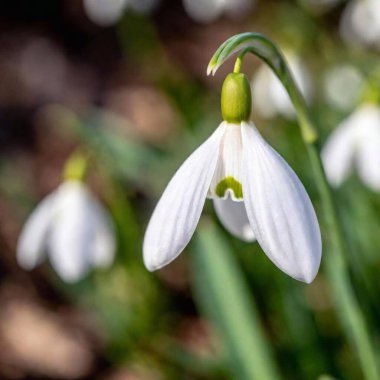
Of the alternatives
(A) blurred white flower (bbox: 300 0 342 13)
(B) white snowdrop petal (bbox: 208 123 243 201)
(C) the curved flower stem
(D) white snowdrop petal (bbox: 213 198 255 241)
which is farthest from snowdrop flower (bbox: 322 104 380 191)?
(A) blurred white flower (bbox: 300 0 342 13)

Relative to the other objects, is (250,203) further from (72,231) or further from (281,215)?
(72,231)

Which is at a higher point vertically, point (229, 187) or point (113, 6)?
point (113, 6)

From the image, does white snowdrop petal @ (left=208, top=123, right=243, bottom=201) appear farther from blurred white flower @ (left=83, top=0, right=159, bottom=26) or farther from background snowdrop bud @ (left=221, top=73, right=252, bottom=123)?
blurred white flower @ (left=83, top=0, right=159, bottom=26)

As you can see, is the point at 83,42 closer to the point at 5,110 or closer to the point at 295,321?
the point at 5,110

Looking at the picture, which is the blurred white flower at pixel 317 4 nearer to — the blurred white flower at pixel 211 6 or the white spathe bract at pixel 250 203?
the blurred white flower at pixel 211 6

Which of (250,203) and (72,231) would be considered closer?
(250,203)

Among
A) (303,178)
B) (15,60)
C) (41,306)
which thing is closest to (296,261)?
(303,178)

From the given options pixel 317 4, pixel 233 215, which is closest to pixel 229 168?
pixel 233 215
